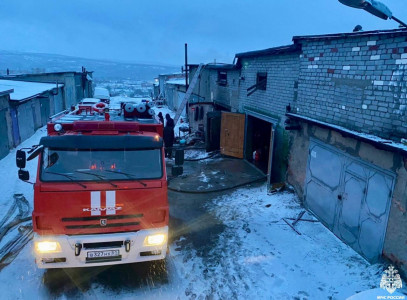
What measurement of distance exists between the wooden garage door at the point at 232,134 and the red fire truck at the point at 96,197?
9.10m

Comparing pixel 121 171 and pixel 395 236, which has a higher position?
pixel 121 171

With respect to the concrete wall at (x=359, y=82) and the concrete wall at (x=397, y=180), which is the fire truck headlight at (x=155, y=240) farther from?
the concrete wall at (x=359, y=82)

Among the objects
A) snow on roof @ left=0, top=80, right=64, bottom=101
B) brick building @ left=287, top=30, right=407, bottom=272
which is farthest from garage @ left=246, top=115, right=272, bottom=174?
snow on roof @ left=0, top=80, right=64, bottom=101

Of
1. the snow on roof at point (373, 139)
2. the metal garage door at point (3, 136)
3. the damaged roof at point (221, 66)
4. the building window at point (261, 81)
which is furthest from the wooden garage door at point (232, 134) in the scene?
the metal garage door at point (3, 136)

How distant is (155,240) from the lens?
5.32 m

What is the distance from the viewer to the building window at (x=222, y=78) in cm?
1665

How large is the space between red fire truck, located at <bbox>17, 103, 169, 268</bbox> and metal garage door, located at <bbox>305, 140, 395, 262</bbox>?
4475 mm

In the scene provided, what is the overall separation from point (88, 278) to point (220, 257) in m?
2.90

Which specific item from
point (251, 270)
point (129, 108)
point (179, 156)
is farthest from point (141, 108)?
point (251, 270)

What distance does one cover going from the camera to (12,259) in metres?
6.20

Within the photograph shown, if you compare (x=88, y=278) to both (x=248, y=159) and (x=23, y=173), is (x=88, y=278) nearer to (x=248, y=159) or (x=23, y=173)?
(x=23, y=173)

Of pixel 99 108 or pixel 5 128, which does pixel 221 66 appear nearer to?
pixel 99 108

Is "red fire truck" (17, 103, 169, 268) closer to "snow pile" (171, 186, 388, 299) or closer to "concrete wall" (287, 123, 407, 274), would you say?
"snow pile" (171, 186, 388, 299)

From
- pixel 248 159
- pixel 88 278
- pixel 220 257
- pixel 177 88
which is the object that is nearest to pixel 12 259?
pixel 88 278
